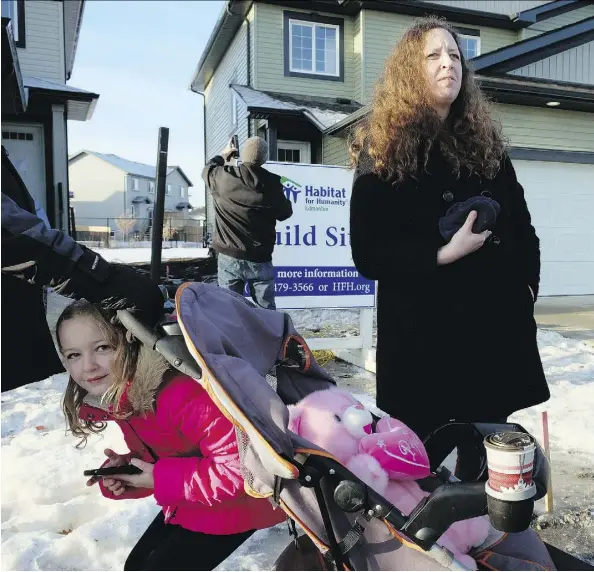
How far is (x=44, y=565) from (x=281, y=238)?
3.57 m

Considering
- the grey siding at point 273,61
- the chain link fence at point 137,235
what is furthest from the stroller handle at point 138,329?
the chain link fence at point 137,235

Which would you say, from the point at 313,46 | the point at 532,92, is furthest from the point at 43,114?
the point at 532,92

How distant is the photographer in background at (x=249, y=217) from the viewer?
192 inches

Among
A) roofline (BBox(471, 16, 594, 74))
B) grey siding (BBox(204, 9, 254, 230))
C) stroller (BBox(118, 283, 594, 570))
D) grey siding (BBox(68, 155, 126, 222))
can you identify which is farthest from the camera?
grey siding (BBox(68, 155, 126, 222))

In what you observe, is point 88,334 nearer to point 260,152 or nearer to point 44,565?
point 44,565

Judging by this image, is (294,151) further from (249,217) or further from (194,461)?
(194,461)

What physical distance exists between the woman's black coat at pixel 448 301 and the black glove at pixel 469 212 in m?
0.04

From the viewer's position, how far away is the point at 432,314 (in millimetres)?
1790

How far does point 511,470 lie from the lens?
1094 mm

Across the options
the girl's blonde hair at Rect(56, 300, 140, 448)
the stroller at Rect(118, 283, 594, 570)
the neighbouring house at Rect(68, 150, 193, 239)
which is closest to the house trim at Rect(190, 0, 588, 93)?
the girl's blonde hair at Rect(56, 300, 140, 448)

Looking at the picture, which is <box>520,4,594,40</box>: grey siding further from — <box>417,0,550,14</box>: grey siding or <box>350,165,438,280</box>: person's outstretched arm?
<box>350,165,438,280</box>: person's outstretched arm

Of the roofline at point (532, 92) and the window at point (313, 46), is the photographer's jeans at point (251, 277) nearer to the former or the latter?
the roofline at point (532, 92)

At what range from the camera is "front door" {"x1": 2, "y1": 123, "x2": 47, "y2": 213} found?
11.2 meters

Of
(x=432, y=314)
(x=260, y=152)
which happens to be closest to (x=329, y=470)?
(x=432, y=314)
